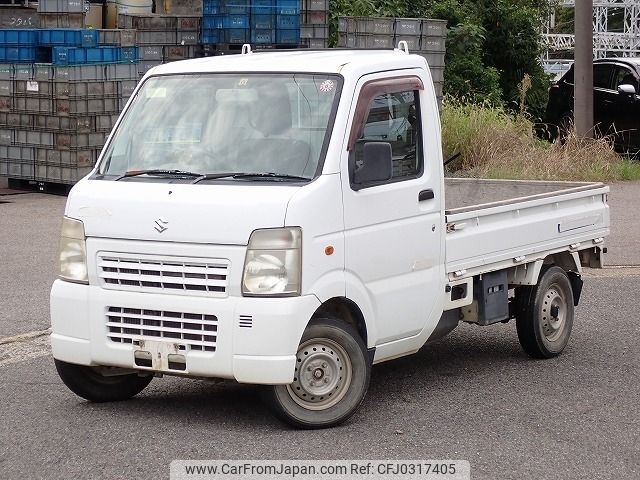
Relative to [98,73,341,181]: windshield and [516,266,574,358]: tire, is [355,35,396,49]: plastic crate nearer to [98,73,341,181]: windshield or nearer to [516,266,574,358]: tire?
[516,266,574,358]: tire

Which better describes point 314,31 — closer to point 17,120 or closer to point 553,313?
point 17,120

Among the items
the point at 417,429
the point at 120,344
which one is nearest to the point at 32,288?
the point at 120,344

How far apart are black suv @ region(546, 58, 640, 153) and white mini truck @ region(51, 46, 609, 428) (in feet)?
42.7

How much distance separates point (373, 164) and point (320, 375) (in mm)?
1239

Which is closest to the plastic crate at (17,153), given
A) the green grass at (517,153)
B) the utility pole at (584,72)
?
the green grass at (517,153)

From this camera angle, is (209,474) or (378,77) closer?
(209,474)

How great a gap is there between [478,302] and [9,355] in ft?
11.1

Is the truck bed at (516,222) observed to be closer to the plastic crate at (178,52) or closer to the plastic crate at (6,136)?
the plastic crate at (6,136)

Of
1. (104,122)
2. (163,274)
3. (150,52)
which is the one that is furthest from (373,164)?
(150,52)

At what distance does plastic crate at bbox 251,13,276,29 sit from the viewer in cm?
1914

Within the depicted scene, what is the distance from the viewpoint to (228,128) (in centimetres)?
753

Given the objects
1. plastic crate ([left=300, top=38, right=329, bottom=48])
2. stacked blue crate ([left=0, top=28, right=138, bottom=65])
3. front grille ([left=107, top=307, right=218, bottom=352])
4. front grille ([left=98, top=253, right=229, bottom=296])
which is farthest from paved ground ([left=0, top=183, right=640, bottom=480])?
plastic crate ([left=300, top=38, right=329, bottom=48])

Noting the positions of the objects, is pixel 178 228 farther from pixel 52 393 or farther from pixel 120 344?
pixel 52 393

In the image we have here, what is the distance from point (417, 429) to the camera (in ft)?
23.7
